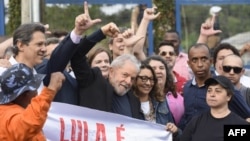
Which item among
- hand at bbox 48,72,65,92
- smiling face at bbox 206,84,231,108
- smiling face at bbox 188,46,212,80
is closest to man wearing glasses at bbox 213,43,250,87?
smiling face at bbox 188,46,212,80

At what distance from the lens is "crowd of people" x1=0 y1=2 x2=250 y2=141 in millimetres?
6016

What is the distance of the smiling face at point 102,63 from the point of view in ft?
27.3

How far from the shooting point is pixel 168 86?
28.8ft

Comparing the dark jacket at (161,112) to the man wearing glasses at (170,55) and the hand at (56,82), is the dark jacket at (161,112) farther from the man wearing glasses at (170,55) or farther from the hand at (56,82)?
the hand at (56,82)

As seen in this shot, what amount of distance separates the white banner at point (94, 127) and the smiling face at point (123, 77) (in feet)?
0.84

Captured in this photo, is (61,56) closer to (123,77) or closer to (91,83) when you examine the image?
(91,83)

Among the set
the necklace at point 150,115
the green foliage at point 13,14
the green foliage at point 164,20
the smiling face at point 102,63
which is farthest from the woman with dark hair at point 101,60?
the green foliage at point 164,20

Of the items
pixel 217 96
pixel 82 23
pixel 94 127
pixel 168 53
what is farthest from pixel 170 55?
pixel 82 23

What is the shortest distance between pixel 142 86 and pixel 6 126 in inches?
103

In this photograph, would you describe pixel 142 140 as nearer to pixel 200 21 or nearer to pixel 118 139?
pixel 118 139

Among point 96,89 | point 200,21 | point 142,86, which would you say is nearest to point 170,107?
point 142,86

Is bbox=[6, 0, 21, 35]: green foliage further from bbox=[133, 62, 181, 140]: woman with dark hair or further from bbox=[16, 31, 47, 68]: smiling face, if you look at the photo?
bbox=[16, 31, 47, 68]: smiling face

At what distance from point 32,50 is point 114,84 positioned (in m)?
1.05

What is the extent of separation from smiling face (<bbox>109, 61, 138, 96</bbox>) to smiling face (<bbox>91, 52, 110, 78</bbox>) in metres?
0.33
